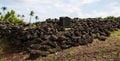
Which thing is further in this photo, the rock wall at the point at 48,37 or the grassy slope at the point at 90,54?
the rock wall at the point at 48,37

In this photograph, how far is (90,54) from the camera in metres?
15.4

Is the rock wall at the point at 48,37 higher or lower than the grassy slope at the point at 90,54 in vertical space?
higher

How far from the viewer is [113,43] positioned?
55.8ft

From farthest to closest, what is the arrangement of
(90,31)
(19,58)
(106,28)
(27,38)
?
(106,28) → (90,31) → (27,38) → (19,58)

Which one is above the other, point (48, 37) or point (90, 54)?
point (48, 37)

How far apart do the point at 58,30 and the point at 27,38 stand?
2446mm

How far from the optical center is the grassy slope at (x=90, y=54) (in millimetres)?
14870

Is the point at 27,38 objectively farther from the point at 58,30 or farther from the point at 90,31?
the point at 90,31

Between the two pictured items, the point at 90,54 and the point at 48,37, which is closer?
the point at 90,54

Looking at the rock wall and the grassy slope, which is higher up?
the rock wall

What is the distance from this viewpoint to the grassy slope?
14.9 m

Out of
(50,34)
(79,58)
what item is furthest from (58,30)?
(79,58)

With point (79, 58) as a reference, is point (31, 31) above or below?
above

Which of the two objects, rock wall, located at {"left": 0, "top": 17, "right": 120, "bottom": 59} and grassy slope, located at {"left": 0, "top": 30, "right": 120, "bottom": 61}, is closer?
grassy slope, located at {"left": 0, "top": 30, "right": 120, "bottom": 61}
